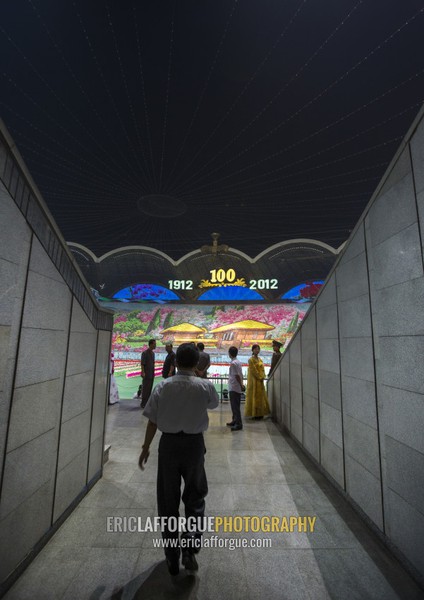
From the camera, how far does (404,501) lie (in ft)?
6.26

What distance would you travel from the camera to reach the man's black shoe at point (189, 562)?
1.85 m

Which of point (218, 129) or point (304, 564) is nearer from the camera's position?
point (304, 564)

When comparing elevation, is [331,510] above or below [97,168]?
below

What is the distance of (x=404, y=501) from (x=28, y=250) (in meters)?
3.04

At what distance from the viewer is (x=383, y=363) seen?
7.27 ft

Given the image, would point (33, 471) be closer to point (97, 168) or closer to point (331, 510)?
point (331, 510)

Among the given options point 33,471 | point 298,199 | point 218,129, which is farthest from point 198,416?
point 298,199

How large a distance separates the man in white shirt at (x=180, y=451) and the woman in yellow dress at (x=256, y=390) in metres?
4.26

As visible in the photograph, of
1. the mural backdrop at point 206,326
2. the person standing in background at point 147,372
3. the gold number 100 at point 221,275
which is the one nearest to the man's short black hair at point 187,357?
the person standing in background at point 147,372

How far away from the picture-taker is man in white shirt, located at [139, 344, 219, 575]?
186 cm

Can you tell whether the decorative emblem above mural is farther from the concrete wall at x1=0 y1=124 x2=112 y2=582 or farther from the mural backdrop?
the concrete wall at x1=0 y1=124 x2=112 y2=582

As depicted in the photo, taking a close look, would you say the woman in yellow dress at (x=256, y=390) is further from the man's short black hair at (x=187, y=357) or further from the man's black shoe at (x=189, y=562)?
the man's black shoe at (x=189, y=562)

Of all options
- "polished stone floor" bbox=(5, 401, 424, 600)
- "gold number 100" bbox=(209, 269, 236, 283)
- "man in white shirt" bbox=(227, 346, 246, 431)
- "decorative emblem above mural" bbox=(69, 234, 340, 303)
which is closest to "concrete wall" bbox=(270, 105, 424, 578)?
"polished stone floor" bbox=(5, 401, 424, 600)

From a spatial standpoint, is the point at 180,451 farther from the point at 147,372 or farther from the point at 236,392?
the point at 147,372
